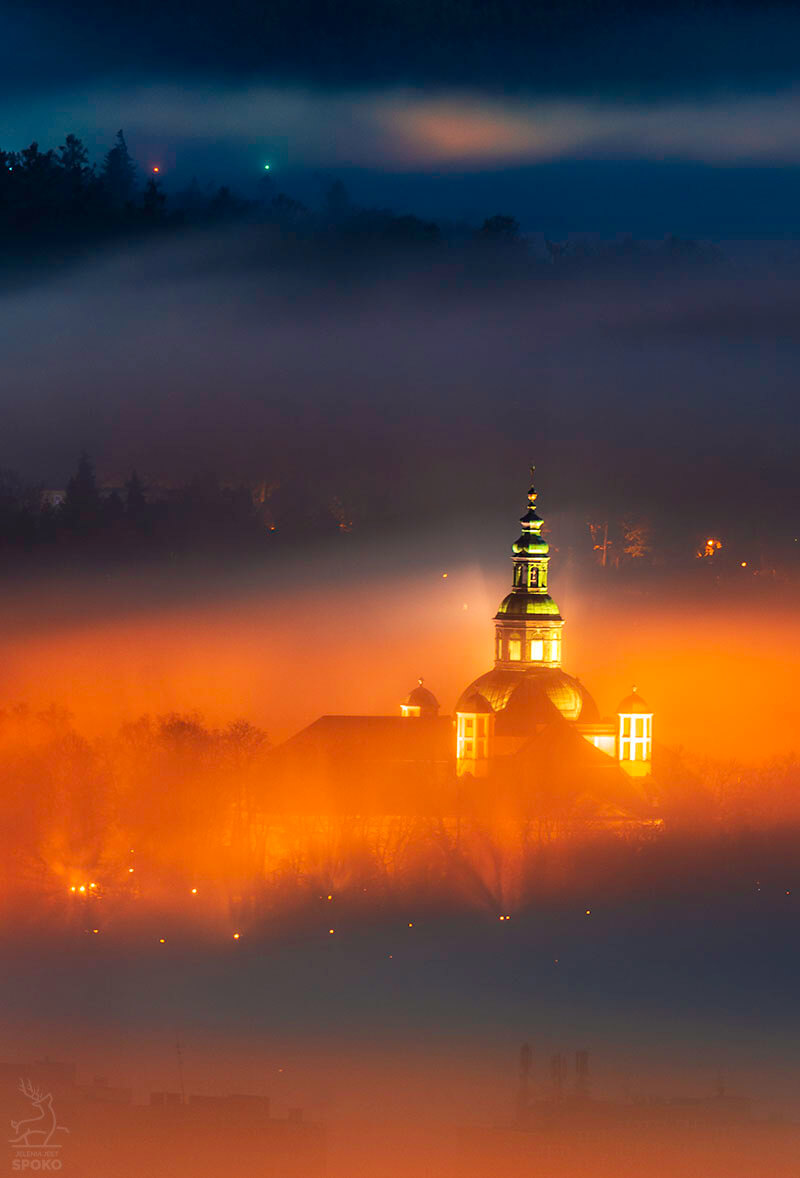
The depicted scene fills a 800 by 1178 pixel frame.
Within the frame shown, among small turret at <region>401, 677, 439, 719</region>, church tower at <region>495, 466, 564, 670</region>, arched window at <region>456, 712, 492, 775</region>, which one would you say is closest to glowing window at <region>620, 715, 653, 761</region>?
church tower at <region>495, 466, 564, 670</region>

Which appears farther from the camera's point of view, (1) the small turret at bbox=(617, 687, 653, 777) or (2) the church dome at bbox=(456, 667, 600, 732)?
(1) the small turret at bbox=(617, 687, 653, 777)

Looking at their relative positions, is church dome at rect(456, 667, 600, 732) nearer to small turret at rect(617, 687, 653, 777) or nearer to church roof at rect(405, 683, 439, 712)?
→ small turret at rect(617, 687, 653, 777)

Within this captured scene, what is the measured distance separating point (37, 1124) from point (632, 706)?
39.0 metres

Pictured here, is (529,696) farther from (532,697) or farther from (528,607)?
(528,607)

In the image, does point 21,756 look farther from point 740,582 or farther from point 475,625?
point 740,582

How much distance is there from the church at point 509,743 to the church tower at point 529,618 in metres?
0.03

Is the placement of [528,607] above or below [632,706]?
above

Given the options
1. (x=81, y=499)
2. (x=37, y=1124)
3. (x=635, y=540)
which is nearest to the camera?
(x=37, y=1124)

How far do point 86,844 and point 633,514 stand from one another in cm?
3308

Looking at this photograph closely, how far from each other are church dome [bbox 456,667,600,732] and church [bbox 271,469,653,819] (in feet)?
0.09

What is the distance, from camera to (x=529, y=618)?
9938 centimetres

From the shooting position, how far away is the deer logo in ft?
208

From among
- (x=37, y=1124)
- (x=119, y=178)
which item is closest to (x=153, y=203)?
(x=119, y=178)

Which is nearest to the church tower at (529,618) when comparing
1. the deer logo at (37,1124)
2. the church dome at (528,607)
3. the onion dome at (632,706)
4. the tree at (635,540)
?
the church dome at (528,607)
